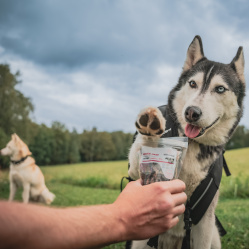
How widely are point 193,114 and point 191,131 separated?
0.17m

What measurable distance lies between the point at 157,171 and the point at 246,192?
1117cm

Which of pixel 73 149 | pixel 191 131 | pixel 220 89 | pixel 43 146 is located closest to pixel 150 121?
pixel 191 131

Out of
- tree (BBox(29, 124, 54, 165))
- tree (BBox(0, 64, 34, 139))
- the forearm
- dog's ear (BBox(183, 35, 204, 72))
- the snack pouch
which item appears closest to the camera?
the forearm

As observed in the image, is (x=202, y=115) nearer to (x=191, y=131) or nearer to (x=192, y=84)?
(x=191, y=131)

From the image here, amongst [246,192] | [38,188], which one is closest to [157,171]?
[38,188]

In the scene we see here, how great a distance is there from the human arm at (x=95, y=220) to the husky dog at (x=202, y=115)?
0.88 metres

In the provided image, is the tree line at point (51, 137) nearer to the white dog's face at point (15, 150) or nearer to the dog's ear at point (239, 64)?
the white dog's face at point (15, 150)

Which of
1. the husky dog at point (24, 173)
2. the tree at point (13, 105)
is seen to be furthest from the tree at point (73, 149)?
the husky dog at point (24, 173)

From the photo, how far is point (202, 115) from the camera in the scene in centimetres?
241

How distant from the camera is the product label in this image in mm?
1556

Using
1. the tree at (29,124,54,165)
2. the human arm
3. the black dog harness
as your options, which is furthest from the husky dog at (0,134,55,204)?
the tree at (29,124,54,165)

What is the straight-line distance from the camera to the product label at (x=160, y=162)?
1.56 meters

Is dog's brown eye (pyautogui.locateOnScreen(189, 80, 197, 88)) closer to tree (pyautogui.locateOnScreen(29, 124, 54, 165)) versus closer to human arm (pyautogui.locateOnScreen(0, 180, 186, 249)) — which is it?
human arm (pyautogui.locateOnScreen(0, 180, 186, 249))

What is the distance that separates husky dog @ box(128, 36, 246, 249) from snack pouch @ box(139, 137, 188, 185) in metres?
0.65
